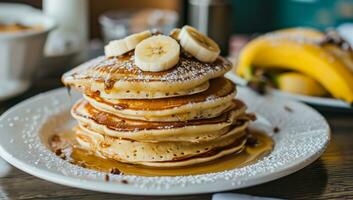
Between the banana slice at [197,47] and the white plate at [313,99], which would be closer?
the banana slice at [197,47]

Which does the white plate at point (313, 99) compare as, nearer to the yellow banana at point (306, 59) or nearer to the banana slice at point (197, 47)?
the yellow banana at point (306, 59)

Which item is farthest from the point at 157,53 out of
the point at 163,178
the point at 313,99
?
the point at 313,99

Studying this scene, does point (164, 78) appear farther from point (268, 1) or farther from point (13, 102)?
point (268, 1)

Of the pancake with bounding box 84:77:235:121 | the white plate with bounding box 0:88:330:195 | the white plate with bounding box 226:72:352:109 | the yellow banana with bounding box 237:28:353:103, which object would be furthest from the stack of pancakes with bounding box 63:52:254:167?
the yellow banana with bounding box 237:28:353:103

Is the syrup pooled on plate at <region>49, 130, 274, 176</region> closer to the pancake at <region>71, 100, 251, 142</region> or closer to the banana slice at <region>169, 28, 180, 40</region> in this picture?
the pancake at <region>71, 100, 251, 142</region>

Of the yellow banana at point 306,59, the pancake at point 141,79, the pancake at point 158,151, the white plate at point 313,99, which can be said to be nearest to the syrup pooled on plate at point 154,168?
the pancake at point 158,151

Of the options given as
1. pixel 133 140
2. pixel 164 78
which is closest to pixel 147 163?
pixel 133 140

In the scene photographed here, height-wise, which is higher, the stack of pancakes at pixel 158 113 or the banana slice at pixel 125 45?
the banana slice at pixel 125 45
